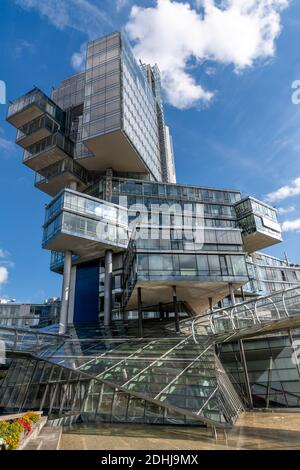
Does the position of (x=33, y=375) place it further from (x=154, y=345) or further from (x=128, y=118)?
(x=128, y=118)

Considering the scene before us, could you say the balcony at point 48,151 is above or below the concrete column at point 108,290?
above

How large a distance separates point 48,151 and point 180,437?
5295 cm

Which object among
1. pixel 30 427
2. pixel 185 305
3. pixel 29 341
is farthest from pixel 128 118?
pixel 30 427

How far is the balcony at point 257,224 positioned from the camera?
53469mm

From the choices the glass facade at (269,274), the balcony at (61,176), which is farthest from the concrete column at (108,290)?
the glass facade at (269,274)

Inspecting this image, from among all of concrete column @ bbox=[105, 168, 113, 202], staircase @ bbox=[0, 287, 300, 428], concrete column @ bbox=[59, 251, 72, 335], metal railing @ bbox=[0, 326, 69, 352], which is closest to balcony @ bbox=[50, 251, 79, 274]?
concrete column @ bbox=[59, 251, 72, 335]

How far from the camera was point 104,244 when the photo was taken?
152 ft

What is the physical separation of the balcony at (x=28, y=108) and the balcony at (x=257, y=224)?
41.7 metres

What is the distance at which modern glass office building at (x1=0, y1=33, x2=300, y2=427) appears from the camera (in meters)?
17.8

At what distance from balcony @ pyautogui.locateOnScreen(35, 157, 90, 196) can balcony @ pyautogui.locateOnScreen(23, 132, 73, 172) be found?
3.65 ft

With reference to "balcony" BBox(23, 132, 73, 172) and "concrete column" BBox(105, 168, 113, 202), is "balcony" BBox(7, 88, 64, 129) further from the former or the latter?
"concrete column" BBox(105, 168, 113, 202)

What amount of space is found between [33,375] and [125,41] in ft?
199

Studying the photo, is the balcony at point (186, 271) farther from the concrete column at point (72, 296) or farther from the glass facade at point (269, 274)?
the glass facade at point (269, 274)

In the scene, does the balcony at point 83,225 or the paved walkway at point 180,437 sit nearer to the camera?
the paved walkway at point 180,437
